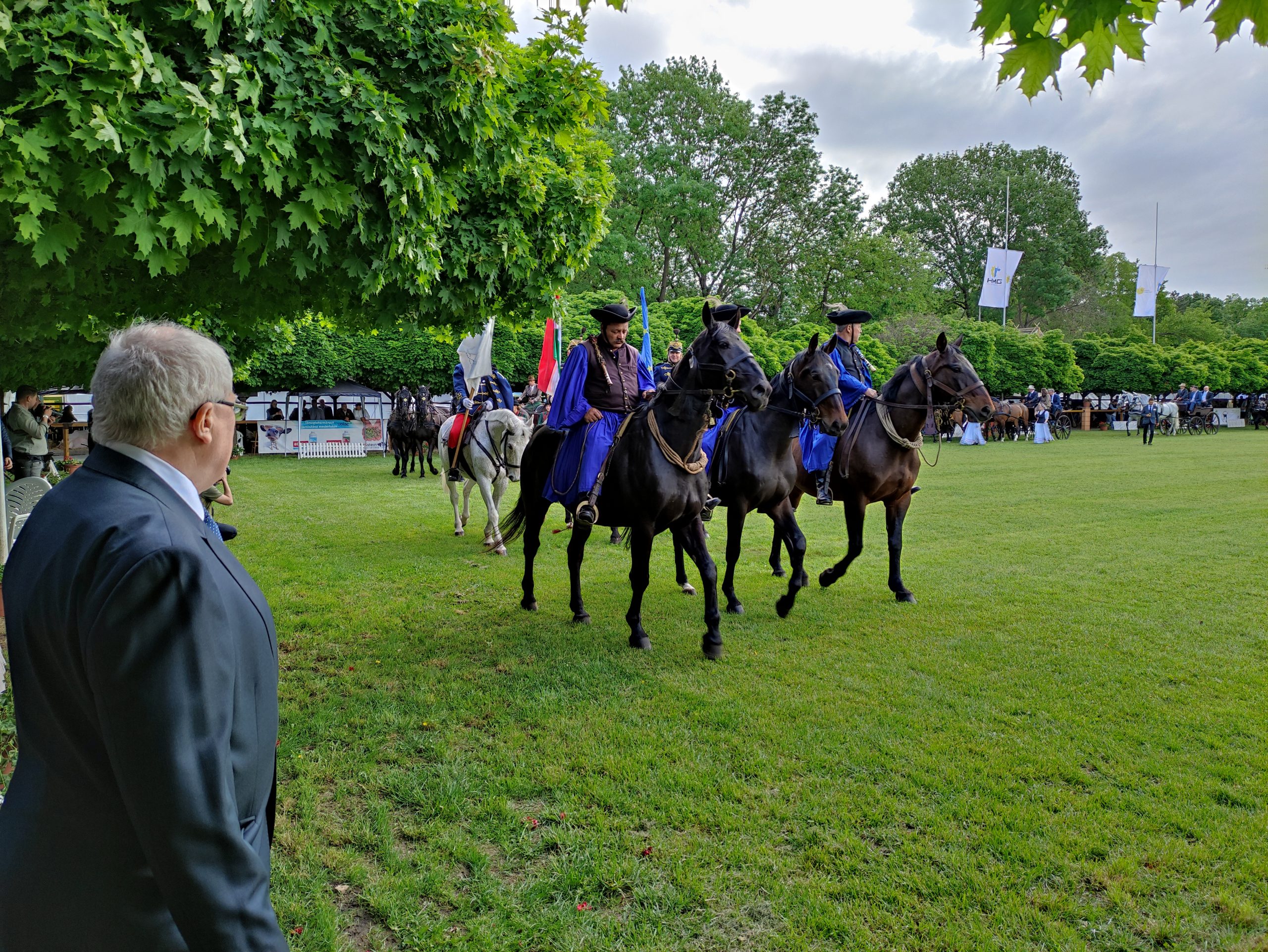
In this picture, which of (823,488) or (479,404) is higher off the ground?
(479,404)

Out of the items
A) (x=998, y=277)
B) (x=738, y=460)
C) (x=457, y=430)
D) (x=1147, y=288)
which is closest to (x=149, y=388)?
(x=738, y=460)

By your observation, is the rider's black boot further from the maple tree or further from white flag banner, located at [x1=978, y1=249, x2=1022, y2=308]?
white flag banner, located at [x1=978, y1=249, x2=1022, y2=308]

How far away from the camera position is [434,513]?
46.8 ft

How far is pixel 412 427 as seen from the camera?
2133cm

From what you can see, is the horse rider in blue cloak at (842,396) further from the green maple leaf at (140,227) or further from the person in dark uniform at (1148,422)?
the person in dark uniform at (1148,422)

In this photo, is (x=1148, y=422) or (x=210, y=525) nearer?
(x=210, y=525)

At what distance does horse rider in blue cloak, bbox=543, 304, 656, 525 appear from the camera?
6688mm

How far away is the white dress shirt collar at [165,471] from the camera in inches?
62.4

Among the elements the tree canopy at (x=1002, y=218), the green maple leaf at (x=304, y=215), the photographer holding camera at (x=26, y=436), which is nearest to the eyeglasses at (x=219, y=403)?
the green maple leaf at (x=304, y=215)

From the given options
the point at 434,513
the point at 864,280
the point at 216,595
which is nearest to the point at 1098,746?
the point at 216,595

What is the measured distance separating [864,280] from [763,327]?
651 centimetres

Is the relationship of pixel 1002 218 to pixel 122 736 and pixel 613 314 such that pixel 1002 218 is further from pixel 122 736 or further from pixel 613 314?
pixel 122 736

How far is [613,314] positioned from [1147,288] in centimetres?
5876

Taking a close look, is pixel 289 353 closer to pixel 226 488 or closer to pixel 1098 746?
pixel 226 488
